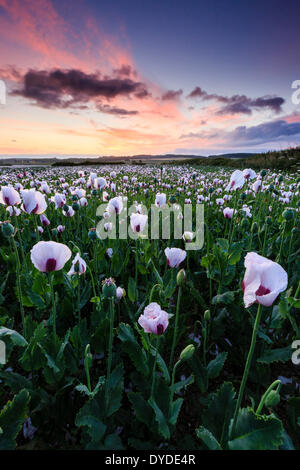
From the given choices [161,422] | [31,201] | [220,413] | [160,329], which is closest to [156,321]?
[160,329]

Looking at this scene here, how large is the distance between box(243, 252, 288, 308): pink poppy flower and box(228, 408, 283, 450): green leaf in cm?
45

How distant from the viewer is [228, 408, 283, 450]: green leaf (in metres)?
0.85

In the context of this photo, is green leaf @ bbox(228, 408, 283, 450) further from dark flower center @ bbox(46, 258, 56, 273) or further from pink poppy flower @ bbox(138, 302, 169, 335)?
dark flower center @ bbox(46, 258, 56, 273)

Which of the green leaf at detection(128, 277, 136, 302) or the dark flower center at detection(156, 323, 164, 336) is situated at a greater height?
the dark flower center at detection(156, 323, 164, 336)

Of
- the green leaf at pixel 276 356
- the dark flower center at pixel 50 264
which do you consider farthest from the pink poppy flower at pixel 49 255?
the green leaf at pixel 276 356

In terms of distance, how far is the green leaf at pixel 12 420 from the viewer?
0.95 metres

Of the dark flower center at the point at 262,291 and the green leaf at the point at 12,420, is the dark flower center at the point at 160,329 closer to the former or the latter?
the dark flower center at the point at 262,291

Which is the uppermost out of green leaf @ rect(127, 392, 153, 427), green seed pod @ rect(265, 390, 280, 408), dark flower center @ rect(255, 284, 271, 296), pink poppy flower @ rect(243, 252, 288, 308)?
pink poppy flower @ rect(243, 252, 288, 308)

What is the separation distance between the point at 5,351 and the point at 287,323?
1.80 metres

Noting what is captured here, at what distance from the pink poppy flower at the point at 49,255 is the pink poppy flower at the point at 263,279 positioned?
80 cm

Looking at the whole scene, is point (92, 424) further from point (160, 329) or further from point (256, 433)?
point (256, 433)

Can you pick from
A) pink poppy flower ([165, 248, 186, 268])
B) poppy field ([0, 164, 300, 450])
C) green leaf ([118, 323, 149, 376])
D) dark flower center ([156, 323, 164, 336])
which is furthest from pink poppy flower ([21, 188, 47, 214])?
dark flower center ([156, 323, 164, 336])

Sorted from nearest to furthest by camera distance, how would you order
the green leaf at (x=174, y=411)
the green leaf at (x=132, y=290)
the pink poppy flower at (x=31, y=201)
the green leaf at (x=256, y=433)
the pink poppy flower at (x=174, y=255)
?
the green leaf at (x=256, y=433), the green leaf at (x=174, y=411), the pink poppy flower at (x=174, y=255), the pink poppy flower at (x=31, y=201), the green leaf at (x=132, y=290)
